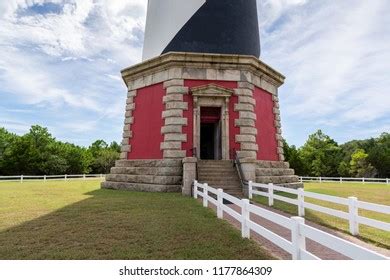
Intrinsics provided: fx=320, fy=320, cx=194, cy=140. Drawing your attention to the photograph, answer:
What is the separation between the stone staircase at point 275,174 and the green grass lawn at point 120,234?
6.58 metres

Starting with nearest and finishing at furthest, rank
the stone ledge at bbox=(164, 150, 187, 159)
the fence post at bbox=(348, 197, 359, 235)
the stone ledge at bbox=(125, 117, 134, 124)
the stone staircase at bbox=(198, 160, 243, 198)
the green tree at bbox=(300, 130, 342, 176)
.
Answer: the fence post at bbox=(348, 197, 359, 235) < the stone staircase at bbox=(198, 160, 243, 198) < the stone ledge at bbox=(164, 150, 187, 159) < the stone ledge at bbox=(125, 117, 134, 124) < the green tree at bbox=(300, 130, 342, 176)

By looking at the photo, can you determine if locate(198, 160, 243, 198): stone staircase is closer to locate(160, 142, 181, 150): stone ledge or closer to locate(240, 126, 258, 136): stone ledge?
locate(160, 142, 181, 150): stone ledge

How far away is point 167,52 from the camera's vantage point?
1711 cm

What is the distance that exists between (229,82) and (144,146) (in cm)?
557

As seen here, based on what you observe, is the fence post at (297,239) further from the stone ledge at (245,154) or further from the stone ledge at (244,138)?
the stone ledge at (244,138)

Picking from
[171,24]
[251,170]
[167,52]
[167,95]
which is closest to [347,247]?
[251,170]

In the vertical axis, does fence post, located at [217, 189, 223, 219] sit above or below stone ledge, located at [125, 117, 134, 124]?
below

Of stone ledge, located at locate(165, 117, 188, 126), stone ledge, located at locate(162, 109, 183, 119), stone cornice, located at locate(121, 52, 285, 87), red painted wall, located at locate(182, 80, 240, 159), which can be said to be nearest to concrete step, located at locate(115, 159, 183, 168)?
red painted wall, located at locate(182, 80, 240, 159)

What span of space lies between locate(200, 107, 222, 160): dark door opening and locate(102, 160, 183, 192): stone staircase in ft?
9.97

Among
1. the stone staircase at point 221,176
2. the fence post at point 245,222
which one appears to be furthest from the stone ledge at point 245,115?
the fence post at point 245,222

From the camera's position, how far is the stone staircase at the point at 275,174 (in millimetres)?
15632

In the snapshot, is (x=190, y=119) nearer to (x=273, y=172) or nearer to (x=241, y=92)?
(x=241, y=92)

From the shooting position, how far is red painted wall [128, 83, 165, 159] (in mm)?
A: 16391

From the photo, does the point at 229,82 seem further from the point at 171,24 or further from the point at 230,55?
the point at 171,24
